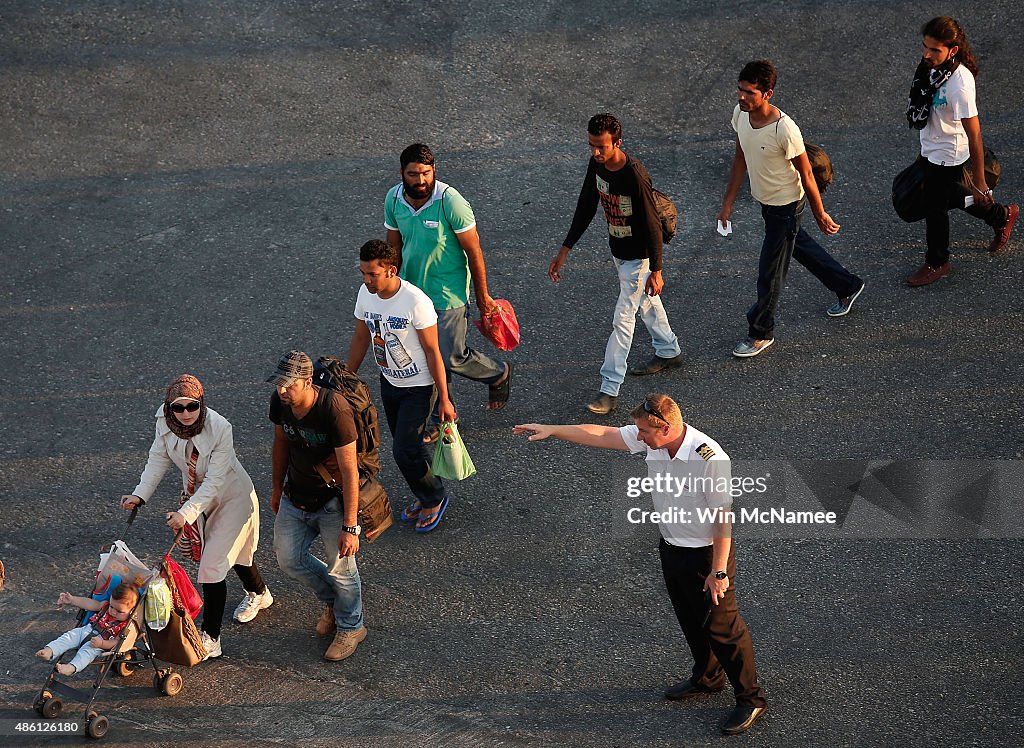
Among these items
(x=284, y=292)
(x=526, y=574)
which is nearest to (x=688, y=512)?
→ (x=526, y=574)

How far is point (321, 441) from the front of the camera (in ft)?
19.7

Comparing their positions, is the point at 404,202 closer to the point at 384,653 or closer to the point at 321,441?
the point at 321,441

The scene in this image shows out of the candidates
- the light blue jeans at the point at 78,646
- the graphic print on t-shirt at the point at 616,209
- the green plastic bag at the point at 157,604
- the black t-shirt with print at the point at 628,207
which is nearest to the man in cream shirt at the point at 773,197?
the black t-shirt with print at the point at 628,207

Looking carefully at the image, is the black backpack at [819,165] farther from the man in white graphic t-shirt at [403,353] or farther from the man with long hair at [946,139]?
the man in white graphic t-shirt at [403,353]

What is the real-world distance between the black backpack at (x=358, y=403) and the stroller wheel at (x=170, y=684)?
1.43 meters

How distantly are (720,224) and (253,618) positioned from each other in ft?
13.6

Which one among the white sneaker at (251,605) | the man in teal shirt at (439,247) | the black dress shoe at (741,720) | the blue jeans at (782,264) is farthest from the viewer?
the blue jeans at (782,264)

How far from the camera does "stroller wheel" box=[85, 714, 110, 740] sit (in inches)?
239

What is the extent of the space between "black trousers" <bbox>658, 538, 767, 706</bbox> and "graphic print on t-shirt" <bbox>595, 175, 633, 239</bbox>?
101 inches

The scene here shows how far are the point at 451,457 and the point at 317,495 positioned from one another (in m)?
1.11

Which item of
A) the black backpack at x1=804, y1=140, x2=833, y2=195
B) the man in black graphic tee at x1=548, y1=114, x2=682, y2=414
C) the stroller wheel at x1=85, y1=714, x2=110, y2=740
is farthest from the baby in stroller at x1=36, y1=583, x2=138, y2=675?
the black backpack at x1=804, y1=140, x2=833, y2=195

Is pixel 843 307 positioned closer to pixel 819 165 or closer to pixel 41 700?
pixel 819 165

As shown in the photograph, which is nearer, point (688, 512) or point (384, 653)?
point (688, 512)

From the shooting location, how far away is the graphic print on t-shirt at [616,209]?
302 inches
